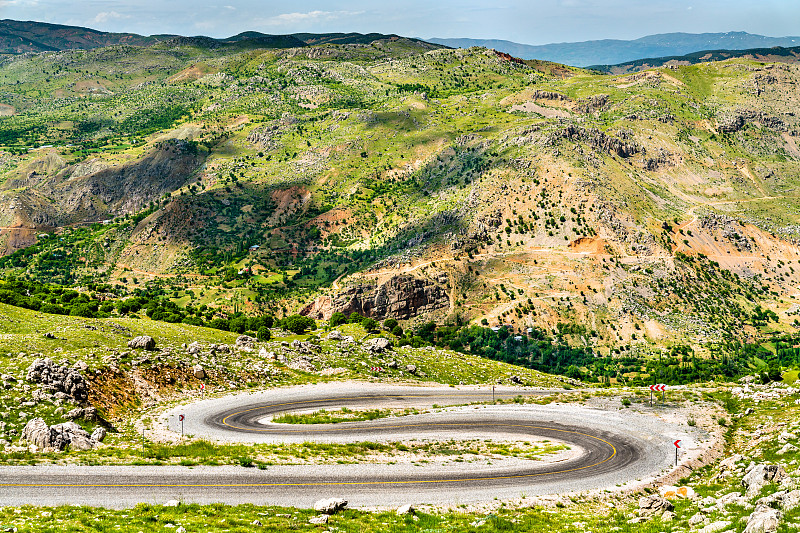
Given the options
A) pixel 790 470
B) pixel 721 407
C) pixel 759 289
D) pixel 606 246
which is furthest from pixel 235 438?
pixel 759 289

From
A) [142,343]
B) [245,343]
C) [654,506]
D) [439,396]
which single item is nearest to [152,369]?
[142,343]

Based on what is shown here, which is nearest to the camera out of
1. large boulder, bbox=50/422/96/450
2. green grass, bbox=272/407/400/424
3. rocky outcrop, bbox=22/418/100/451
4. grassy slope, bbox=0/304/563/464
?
rocky outcrop, bbox=22/418/100/451

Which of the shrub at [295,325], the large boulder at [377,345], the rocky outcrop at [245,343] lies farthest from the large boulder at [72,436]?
the shrub at [295,325]

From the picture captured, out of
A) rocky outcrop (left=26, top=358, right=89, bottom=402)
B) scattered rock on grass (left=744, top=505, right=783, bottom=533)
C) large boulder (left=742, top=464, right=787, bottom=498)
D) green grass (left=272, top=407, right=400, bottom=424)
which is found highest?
scattered rock on grass (left=744, top=505, right=783, bottom=533)

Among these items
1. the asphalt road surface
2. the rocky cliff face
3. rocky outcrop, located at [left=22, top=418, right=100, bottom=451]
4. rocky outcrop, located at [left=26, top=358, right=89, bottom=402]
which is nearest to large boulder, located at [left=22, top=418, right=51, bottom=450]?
rocky outcrop, located at [left=22, top=418, right=100, bottom=451]

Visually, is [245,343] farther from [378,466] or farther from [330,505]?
[330,505]

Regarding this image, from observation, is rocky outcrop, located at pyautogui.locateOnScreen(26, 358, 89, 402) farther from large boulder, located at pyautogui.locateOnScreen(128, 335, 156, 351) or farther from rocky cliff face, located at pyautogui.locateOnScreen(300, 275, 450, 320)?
rocky cliff face, located at pyautogui.locateOnScreen(300, 275, 450, 320)
